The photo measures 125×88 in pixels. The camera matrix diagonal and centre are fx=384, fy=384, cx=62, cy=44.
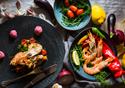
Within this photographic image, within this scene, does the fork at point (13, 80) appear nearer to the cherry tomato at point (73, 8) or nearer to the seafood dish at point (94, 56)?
the seafood dish at point (94, 56)

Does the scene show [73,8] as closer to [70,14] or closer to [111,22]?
[70,14]

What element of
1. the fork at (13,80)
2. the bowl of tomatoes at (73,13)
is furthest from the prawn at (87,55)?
the fork at (13,80)

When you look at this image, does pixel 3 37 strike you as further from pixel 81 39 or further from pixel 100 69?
pixel 100 69

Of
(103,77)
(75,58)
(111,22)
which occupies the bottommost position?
(103,77)

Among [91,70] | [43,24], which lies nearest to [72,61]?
[91,70]

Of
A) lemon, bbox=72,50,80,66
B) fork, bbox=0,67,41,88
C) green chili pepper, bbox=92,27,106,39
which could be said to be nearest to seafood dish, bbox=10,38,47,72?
fork, bbox=0,67,41,88

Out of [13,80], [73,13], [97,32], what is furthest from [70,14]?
[13,80]
